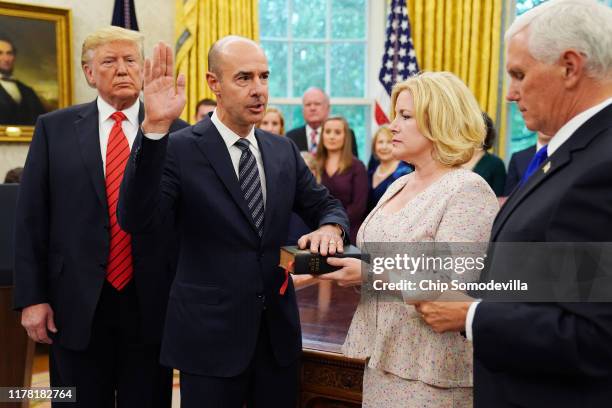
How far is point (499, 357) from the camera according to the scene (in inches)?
50.4

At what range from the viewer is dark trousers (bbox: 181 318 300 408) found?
189cm

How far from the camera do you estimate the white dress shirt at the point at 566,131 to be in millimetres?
1313

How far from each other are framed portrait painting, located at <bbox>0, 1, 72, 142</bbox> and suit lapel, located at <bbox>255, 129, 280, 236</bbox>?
443cm

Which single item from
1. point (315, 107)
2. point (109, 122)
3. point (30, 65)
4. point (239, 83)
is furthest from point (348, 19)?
point (239, 83)

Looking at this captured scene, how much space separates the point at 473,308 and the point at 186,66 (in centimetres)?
605

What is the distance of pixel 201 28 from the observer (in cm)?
679

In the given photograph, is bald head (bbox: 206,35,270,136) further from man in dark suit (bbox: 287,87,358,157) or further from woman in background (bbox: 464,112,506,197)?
man in dark suit (bbox: 287,87,358,157)

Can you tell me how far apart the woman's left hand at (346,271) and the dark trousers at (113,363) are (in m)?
0.87

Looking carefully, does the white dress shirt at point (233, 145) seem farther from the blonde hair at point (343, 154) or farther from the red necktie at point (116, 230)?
the blonde hair at point (343, 154)

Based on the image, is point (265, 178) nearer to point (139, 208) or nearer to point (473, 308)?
point (139, 208)

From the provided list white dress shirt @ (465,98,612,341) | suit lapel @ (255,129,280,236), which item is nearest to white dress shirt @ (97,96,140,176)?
suit lapel @ (255,129,280,236)

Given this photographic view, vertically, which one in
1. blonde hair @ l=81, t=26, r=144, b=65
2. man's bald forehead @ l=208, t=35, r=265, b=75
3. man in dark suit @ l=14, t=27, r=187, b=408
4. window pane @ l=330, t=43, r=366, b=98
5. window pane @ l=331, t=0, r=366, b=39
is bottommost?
man in dark suit @ l=14, t=27, r=187, b=408

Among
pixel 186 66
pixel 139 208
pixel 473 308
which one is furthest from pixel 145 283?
pixel 186 66

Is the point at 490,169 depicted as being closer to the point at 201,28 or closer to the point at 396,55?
the point at 396,55
